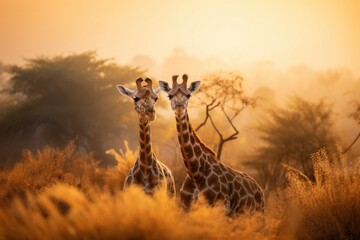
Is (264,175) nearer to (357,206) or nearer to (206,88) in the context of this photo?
(206,88)

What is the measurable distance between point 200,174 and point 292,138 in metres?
11.1

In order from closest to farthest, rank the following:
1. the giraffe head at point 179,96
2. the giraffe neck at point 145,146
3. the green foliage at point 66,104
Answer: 1. the giraffe head at point 179,96
2. the giraffe neck at point 145,146
3. the green foliage at point 66,104

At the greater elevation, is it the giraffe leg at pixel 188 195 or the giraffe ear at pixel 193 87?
the giraffe ear at pixel 193 87

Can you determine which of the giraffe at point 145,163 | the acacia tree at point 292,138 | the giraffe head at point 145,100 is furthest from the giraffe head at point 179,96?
the acacia tree at point 292,138

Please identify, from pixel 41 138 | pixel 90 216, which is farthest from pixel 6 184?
pixel 41 138

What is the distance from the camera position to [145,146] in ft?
26.2

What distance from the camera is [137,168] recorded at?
8.03 meters

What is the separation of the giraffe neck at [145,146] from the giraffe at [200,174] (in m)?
0.88

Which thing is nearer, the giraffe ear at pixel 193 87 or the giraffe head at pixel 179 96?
the giraffe head at pixel 179 96

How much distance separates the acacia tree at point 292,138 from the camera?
57.1 ft

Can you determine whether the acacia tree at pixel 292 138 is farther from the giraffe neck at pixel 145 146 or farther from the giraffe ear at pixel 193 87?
the giraffe ear at pixel 193 87

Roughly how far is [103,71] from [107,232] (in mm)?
24755

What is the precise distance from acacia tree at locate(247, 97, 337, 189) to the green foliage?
10.5 meters

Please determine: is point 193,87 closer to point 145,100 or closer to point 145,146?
point 145,100
